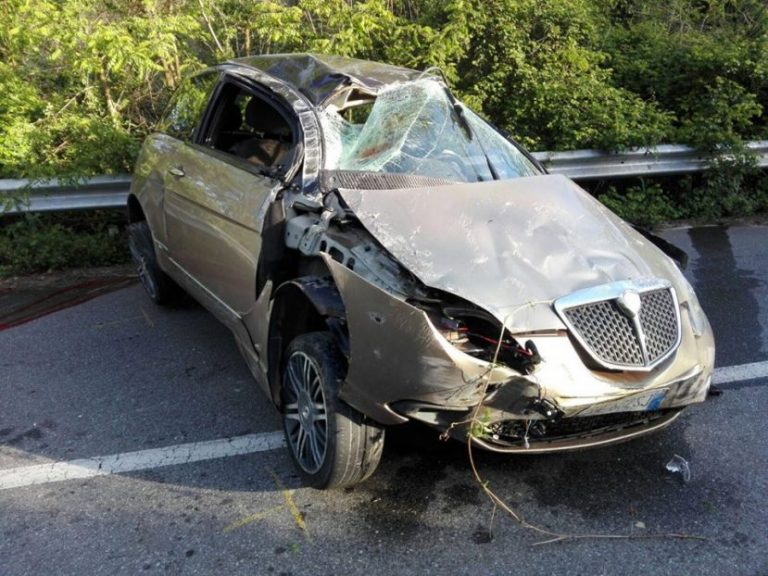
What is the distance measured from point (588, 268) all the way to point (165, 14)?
20.7 feet

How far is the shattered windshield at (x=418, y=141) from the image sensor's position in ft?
12.0

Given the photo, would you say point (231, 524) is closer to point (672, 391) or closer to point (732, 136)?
point (672, 391)

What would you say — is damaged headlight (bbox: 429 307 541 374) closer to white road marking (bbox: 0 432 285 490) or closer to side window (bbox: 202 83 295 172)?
white road marking (bbox: 0 432 285 490)

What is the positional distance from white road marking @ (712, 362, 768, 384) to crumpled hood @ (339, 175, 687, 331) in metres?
1.06

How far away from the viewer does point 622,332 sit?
274cm

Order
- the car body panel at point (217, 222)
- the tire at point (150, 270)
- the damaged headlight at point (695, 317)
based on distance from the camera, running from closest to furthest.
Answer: the damaged headlight at point (695, 317)
the car body panel at point (217, 222)
the tire at point (150, 270)

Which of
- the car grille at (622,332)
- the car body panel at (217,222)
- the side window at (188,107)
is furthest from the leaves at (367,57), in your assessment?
the car grille at (622,332)

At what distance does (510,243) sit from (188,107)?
2816mm

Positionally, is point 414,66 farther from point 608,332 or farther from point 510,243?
point 608,332

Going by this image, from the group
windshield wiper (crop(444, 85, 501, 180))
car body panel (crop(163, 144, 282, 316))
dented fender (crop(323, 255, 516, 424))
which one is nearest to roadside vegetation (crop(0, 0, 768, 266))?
car body panel (crop(163, 144, 282, 316))

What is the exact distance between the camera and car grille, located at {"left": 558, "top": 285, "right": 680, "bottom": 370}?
2678 mm

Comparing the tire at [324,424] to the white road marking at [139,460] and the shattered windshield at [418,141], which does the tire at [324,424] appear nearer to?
the white road marking at [139,460]

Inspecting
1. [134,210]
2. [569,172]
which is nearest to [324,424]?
[134,210]

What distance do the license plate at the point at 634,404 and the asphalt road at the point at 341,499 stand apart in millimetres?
465
